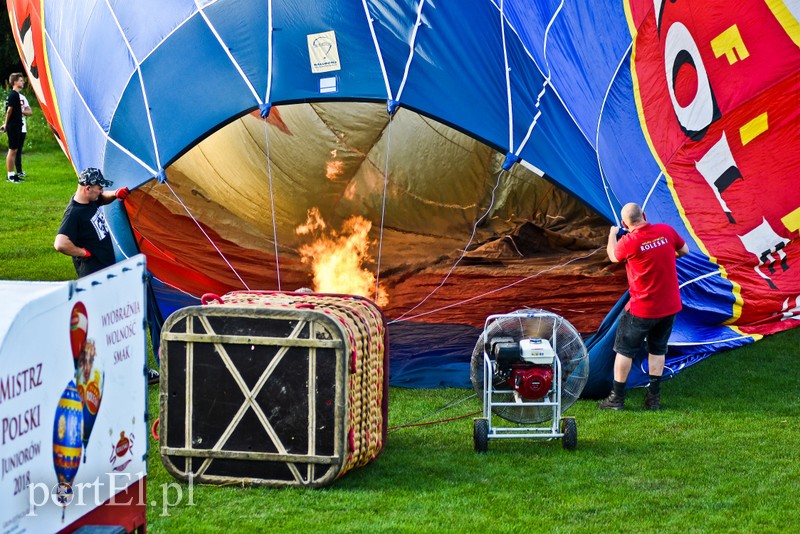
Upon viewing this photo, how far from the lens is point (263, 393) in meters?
5.96

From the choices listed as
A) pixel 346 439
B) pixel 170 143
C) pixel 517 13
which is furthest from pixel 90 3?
pixel 346 439

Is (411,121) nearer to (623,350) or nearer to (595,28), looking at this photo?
(595,28)

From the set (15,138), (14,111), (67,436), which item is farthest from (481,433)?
(15,138)

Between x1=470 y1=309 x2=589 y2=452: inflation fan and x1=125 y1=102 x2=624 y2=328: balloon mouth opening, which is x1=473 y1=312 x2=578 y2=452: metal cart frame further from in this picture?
x1=125 y1=102 x2=624 y2=328: balloon mouth opening

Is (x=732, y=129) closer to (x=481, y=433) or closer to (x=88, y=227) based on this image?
(x=481, y=433)

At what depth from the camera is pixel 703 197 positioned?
8.91 m

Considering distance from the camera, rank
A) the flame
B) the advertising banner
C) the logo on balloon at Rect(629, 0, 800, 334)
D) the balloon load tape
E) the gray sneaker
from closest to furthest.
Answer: the advertising banner
the balloon load tape
the gray sneaker
the logo on balloon at Rect(629, 0, 800, 334)
the flame

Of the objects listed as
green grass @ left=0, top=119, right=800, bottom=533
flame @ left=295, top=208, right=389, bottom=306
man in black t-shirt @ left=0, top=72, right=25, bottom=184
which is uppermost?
man in black t-shirt @ left=0, top=72, right=25, bottom=184

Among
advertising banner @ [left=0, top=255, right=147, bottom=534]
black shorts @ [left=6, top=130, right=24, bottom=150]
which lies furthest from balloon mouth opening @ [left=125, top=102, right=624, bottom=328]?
black shorts @ [left=6, top=130, right=24, bottom=150]

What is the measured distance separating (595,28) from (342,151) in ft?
13.6

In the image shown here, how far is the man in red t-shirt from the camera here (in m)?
7.50

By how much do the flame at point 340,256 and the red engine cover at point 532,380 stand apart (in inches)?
116

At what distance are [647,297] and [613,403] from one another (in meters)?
0.76

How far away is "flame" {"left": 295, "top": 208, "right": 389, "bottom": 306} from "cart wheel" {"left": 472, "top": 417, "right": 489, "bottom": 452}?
115 inches
